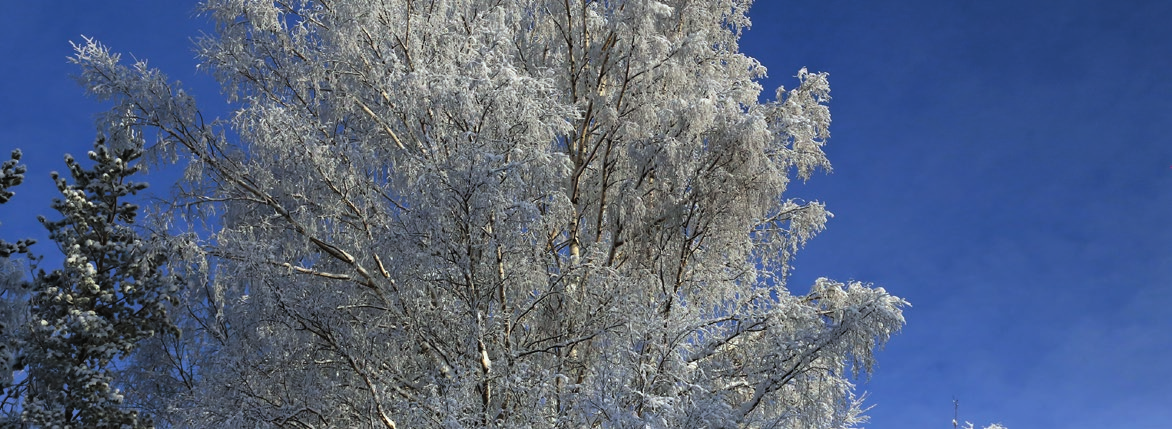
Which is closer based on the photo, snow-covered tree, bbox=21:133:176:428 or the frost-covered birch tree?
the frost-covered birch tree

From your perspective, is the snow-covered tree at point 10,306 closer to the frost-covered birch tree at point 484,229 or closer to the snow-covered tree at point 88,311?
the snow-covered tree at point 88,311

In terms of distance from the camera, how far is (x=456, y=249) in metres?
7.54

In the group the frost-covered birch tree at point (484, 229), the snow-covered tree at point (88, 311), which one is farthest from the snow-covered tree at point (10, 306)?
the frost-covered birch tree at point (484, 229)

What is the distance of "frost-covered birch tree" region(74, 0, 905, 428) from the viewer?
7621 millimetres

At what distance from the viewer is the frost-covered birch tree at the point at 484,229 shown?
762cm

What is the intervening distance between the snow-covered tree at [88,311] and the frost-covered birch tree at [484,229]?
120 inches

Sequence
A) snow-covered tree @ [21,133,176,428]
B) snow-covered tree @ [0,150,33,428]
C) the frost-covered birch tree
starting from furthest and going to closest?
snow-covered tree @ [21,133,176,428], snow-covered tree @ [0,150,33,428], the frost-covered birch tree

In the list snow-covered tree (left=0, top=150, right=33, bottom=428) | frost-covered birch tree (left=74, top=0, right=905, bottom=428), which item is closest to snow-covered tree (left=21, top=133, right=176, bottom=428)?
snow-covered tree (left=0, top=150, right=33, bottom=428)

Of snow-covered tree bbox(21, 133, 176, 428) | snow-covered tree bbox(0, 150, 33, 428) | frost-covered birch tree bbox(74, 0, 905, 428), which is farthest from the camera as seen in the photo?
snow-covered tree bbox(21, 133, 176, 428)

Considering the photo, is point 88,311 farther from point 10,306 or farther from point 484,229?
point 484,229

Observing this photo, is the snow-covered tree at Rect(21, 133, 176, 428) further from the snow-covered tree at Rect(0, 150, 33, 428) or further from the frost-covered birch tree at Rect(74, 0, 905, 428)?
the frost-covered birch tree at Rect(74, 0, 905, 428)

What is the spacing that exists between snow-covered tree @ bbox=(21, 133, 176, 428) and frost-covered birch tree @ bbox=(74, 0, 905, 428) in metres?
3.05

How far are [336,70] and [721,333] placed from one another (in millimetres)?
4475

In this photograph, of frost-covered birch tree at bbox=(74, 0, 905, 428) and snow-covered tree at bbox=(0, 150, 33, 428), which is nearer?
frost-covered birch tree at bbox=(74, 0, 905, 428)
